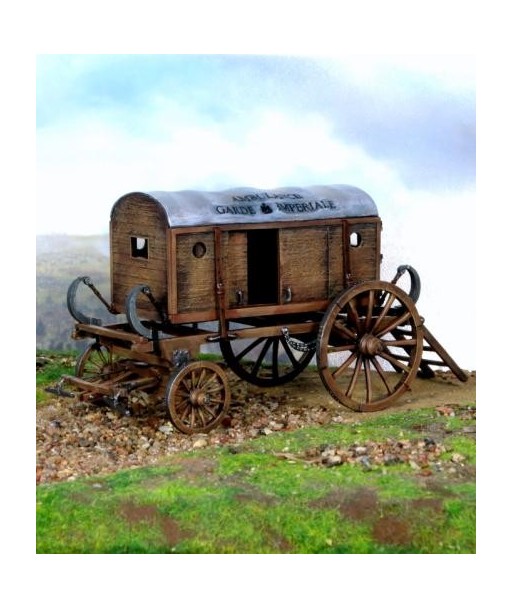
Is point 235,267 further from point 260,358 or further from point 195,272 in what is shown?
point 260,358

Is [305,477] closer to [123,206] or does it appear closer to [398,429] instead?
[398,429]

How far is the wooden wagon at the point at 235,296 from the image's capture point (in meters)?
13.8

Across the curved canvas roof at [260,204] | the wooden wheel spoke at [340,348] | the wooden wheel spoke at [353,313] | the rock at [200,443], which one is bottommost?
the rock at [200,443]

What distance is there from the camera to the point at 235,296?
14234 millimetres

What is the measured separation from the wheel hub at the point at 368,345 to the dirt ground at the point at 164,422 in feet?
2.21

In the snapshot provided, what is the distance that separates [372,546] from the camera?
11.4 m

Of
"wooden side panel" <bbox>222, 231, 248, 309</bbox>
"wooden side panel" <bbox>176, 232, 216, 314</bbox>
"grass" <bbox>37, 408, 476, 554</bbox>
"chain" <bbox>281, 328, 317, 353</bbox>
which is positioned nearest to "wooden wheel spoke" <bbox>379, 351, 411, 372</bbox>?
"chain" <bbox>281, 328, 317, 353</bbox>

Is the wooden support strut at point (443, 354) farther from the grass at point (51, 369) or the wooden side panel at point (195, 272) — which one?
the grass at point (51, 369)

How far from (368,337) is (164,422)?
2480 mm

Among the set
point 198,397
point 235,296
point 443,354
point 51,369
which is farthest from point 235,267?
point 51,369

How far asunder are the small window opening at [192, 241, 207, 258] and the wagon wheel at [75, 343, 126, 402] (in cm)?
153

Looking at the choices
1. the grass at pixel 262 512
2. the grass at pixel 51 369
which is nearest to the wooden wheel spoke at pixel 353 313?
the grass at pixel 262 512
